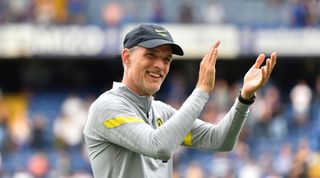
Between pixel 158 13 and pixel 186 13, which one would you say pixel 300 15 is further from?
pixel 158 13

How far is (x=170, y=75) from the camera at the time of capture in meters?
20.0

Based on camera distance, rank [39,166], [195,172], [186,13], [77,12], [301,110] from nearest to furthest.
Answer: [195,172] < [39,166] < [301,110] < [186,13] < [77,12]

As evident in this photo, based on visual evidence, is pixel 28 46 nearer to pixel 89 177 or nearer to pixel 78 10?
pixel 78 10

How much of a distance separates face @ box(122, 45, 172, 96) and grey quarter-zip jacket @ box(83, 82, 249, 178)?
10cm

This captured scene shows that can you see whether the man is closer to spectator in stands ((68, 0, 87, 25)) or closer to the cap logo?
the cap logo

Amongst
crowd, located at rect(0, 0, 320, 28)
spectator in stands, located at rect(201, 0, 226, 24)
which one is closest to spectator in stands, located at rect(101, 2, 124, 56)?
crowd, located at rect(0, 0, 320, 28)

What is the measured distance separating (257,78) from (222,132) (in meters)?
0.37

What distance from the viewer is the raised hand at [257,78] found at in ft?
14.4

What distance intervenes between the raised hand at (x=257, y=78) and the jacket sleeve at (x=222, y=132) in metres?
0.09

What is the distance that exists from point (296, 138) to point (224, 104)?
1.45 metres

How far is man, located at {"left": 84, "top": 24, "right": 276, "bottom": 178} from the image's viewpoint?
414cm

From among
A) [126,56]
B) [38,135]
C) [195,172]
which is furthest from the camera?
[38,135]

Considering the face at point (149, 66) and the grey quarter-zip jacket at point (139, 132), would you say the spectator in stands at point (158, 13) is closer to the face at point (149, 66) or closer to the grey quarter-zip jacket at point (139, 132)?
the grey quarter-zip jacket at point (139, 132)

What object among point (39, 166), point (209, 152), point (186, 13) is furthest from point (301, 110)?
point (39, 166)
